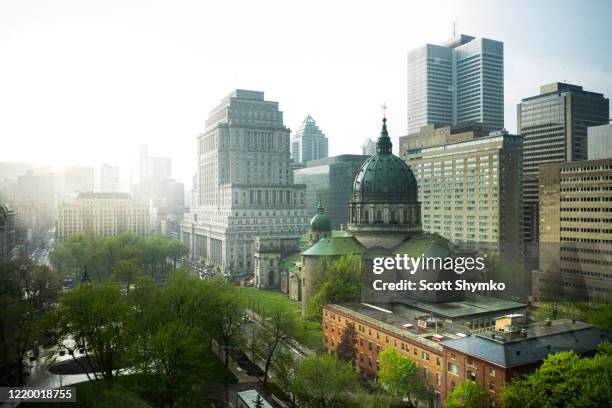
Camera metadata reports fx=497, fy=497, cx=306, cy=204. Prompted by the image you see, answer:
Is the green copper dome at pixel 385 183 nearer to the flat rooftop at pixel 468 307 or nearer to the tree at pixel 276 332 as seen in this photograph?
the flat rooftop at pixel 468 307

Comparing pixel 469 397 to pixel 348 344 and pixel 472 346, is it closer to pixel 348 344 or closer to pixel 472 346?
pixel 472 346

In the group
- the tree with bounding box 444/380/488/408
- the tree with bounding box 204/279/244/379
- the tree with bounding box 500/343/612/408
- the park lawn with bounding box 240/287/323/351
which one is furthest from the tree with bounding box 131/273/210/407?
the tree with bounding box 500/343/612/408

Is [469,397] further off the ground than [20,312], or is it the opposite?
[20,312]

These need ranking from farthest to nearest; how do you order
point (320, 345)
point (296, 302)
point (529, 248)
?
point (529, 248), point (296, 302), point (320, 345)

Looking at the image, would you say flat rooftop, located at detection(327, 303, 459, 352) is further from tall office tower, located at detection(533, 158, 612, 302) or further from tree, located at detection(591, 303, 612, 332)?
tall office tower, located at detection(533, 158, 612, 302)

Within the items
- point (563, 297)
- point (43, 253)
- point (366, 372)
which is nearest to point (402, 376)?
point (366, 372)

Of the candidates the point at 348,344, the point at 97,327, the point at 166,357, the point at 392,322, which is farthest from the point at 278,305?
the point at 166,357

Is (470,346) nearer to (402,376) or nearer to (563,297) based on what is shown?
(402,376)
